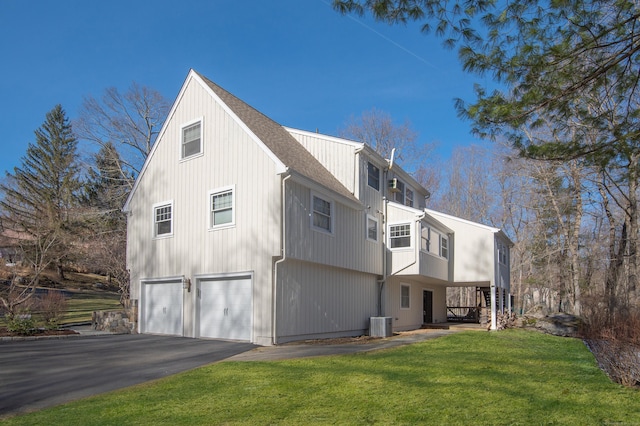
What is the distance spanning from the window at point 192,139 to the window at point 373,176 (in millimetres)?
6438

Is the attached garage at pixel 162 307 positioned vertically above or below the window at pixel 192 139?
below

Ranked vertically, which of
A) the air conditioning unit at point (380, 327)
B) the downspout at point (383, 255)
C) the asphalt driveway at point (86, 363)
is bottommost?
the air conditioning unit at point (380, 327)

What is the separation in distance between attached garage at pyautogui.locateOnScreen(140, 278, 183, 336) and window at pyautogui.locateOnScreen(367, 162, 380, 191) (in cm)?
792

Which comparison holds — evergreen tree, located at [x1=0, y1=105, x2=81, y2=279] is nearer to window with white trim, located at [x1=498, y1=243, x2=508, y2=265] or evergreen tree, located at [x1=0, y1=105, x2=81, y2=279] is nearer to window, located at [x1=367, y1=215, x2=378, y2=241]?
window, located at [x1=367, y1=215, x2=378, y2=241]

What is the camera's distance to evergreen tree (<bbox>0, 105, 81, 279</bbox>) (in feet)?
81.4

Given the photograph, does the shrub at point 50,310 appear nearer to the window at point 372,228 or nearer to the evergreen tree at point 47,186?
the evergreen tree at point 47,186

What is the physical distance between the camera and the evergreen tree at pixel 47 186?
24.8m

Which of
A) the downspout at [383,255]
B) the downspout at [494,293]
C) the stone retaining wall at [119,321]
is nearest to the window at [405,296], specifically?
the downspout at [383,255]

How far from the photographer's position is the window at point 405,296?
72.3ft

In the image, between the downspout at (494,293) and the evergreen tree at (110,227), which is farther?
the evergreen tree at (110,227)

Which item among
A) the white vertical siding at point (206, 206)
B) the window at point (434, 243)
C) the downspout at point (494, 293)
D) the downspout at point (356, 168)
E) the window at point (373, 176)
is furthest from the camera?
the downspout at point (494, 293)

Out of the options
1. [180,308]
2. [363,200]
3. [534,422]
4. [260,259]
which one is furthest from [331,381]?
[363,200]

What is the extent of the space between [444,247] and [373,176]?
220 inches

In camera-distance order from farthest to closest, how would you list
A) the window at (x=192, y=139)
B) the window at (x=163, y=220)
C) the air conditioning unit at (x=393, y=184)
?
1. the air conditioning unit at (x=393, y=184)
2. the window at (x=163, y=220)
3. the window at (x=192, y=139)
